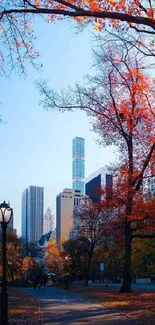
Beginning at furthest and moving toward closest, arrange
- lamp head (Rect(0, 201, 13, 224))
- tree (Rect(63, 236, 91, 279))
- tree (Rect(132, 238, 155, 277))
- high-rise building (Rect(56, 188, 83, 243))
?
high-rise building (Rect(56, 188, 83, 243)) → tree (Rect(63, 236, 91, 279)) → tree (Rect(132, 238, 155, 277)) → lamp head (Rect(0, 201, 13, 224))

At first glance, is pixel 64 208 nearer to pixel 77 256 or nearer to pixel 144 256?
pixel 77 256

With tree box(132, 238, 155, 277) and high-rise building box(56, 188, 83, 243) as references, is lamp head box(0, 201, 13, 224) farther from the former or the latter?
high-rise building box(56, 188, 83, 243)

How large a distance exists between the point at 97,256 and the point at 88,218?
2178 cm

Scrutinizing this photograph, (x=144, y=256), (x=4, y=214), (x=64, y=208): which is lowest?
(x=144, y=256)

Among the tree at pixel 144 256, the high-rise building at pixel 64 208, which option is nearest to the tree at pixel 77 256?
the tree at pixel 144 256

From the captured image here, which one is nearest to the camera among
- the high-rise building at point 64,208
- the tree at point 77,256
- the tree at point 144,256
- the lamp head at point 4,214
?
the lamp head at point 4,214

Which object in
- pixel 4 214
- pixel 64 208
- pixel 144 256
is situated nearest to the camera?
pixel 4 214

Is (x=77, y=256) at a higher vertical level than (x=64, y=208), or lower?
lower

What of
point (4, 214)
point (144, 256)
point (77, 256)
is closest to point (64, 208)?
point (77, 256)

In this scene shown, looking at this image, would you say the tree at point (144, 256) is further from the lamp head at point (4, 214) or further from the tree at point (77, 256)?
the lamp head at point (4, 214)

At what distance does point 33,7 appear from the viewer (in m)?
12.1

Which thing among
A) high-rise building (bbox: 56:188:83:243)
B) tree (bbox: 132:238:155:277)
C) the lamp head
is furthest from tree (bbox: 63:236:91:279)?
high-rise building (bbox: 56:188:83:243)

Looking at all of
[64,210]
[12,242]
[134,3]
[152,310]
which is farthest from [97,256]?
[64,210]

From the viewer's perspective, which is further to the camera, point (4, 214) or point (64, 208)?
point (64, 208)
